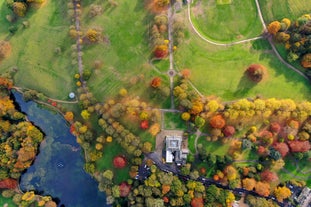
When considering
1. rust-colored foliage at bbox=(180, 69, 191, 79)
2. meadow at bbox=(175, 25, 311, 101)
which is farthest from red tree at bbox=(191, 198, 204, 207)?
rust-colored foliage at bbox=(180, 69, 191, 79)

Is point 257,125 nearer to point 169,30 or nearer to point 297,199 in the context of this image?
point 297,199

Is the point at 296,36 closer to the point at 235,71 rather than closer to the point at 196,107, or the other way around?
the point at 235,71

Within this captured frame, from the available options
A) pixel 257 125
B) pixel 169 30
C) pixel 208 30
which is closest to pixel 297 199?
pixel 257 125

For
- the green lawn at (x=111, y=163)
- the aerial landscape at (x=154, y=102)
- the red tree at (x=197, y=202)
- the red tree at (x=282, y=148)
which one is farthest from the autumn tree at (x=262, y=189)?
the green lawn at (x=111, y=163)

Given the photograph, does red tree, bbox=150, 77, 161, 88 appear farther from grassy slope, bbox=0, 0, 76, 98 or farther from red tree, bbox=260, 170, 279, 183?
red tree, bbox=260, 170, 279, 183

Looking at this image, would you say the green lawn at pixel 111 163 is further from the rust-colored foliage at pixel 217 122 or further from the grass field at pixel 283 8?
the grass field at pixel 283 8

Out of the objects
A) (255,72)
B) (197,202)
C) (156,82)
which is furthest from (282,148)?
(156,82)
